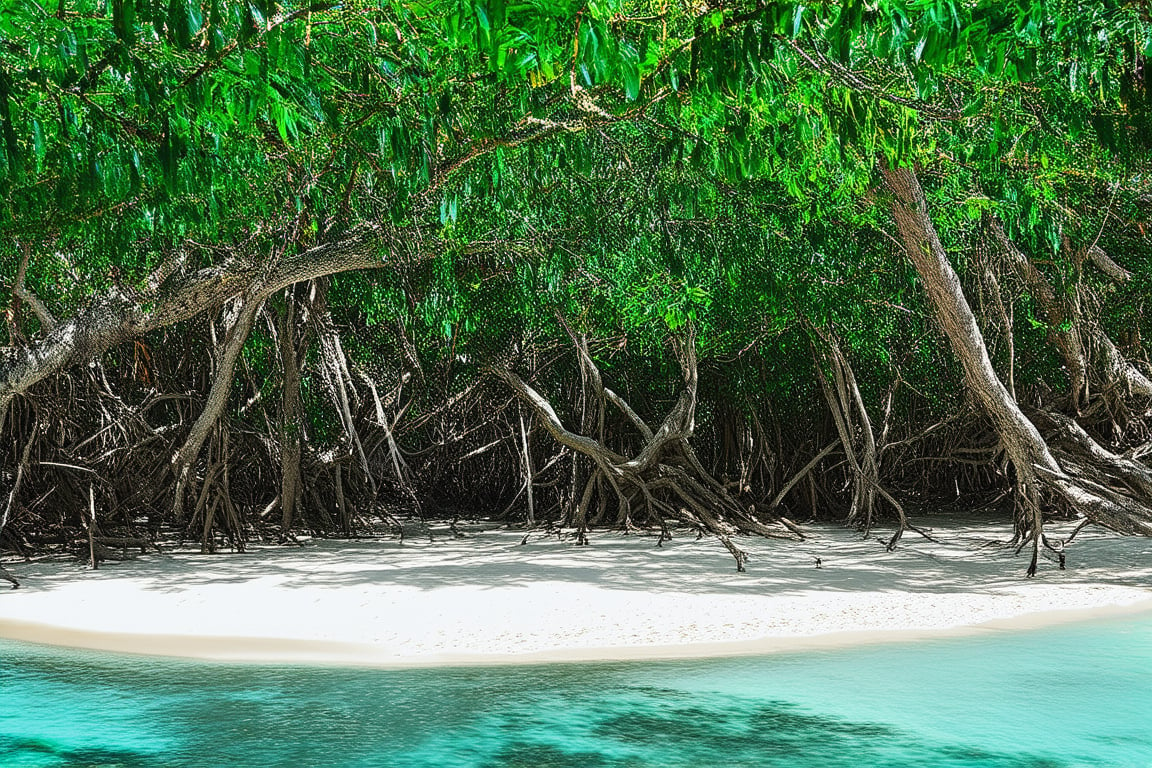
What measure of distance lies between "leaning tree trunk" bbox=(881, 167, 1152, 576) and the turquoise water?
4.94 ft

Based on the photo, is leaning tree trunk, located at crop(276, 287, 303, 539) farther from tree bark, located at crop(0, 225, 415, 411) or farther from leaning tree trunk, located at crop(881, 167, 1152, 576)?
leaning tree trunk, located at crop(881, 167, 1152, 576)

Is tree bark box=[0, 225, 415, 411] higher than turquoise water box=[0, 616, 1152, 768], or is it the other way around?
tree bark box=[0, 225, 415, 411]

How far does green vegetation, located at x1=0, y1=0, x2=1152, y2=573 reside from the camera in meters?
3.62

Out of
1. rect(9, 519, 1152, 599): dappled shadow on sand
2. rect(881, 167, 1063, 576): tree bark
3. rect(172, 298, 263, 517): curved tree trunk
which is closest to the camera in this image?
rect(881, 167, 1063, 576): tree bark

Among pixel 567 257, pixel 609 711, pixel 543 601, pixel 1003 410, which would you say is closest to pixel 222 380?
pixel 567 257

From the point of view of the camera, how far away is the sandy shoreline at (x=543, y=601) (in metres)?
5.18

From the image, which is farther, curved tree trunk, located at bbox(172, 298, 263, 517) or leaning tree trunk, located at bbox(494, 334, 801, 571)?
leaning tree trunk, located at bbox(494, 334, 801, 571)

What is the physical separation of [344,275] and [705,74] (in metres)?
5.48

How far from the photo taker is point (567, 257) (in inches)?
269

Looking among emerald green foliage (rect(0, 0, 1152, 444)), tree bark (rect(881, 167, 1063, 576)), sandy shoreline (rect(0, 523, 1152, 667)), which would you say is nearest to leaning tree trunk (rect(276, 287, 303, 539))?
emerald green foliage (rect(0, 0, 1152, 444))

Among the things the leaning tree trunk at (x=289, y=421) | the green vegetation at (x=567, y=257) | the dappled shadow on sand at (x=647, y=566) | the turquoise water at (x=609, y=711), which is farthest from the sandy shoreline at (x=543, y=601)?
the leaning tree trunk at (x=289, y=421)

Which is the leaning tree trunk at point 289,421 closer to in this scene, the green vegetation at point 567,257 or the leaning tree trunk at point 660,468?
the green vegetation at point 567,257

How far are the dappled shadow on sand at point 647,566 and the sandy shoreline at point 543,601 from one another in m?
0.02

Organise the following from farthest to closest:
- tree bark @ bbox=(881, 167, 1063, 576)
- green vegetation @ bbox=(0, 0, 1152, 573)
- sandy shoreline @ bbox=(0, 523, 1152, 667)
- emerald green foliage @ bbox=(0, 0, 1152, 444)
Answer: tree bark @ bbox=(881, 167, 1063, 576) → sandy shoreline @ bbox=(0, 523, 1152, 667) → green vegetation @ bbox=(0, 0, 1152, 573) → emerald green foliage @ bbox=(0, 0, 1152, 444)
